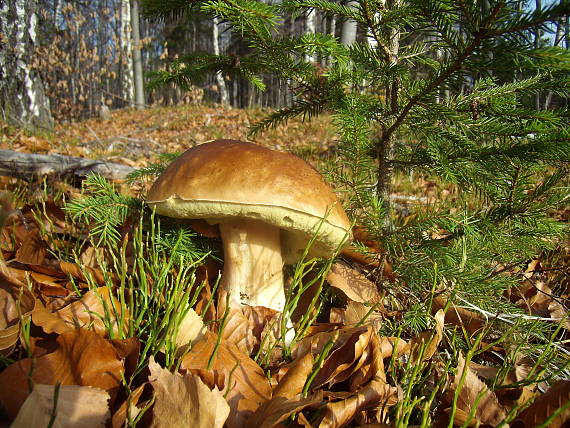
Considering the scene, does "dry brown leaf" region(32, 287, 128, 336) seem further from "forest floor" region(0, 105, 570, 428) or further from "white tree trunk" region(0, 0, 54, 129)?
"white tree trunk" region(0, 0, 54, 129)

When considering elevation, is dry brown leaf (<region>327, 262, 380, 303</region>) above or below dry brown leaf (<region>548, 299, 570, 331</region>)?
above

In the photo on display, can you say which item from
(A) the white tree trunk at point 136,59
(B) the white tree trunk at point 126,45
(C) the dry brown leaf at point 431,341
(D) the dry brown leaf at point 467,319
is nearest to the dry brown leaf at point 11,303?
(C) the dry brown leaf at point 431,341

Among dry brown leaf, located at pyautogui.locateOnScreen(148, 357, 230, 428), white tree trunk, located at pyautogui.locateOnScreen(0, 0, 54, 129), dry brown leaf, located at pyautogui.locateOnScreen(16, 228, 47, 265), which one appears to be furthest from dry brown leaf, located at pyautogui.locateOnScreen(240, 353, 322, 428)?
white tree trunk, located at pyautogui.locateOnScreen(0, 0, 54, 129)

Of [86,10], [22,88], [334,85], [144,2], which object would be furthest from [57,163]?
[86,10]

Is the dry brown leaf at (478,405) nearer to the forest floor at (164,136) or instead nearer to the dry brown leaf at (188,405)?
the dry brown leaf at (188,405)

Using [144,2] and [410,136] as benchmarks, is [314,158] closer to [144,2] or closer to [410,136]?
[410,136]

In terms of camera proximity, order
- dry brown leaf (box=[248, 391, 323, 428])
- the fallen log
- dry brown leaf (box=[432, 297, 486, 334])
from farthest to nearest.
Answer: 1. the fallen log
2. dry brown leaf (box=[432, 297, 486, 334])
3. dry brown leaf (box=[248, 391, 323, 428])
